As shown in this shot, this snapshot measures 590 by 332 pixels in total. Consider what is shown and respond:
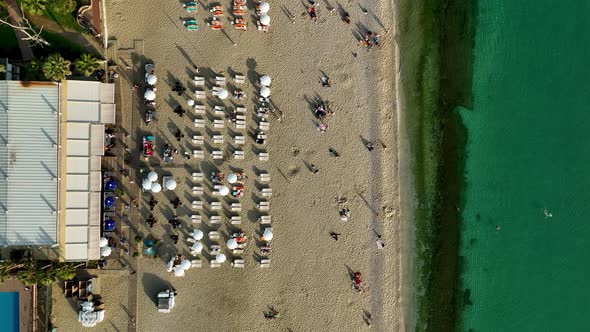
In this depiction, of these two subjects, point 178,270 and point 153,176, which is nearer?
Result: point 153,176

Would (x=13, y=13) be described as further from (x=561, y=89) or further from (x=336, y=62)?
(x=561, y=89)

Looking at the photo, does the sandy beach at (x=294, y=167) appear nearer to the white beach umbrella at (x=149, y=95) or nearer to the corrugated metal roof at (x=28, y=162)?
the white beach umbrella at (x=149, y=95)

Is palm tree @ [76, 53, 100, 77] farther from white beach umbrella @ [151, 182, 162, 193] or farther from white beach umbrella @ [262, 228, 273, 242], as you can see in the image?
white beach umbrella @ [262, 228, 273, 242]

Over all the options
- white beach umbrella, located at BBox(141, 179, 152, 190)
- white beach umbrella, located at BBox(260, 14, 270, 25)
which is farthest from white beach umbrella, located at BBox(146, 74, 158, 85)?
white beach umbrella, located at BBox(260, 14, 270, 25)

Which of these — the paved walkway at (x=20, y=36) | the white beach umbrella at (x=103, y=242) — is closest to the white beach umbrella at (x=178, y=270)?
the white beach umbrella at (x=103, y=242)

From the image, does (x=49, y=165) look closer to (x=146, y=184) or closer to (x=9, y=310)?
(x=146, y=184)

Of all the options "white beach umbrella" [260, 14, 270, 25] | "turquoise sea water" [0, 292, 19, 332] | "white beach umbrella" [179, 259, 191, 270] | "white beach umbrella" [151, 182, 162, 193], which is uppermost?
"white beach umbrella" [260, 14, 270, 25]

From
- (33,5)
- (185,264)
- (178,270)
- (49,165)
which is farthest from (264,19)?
(178,270)
